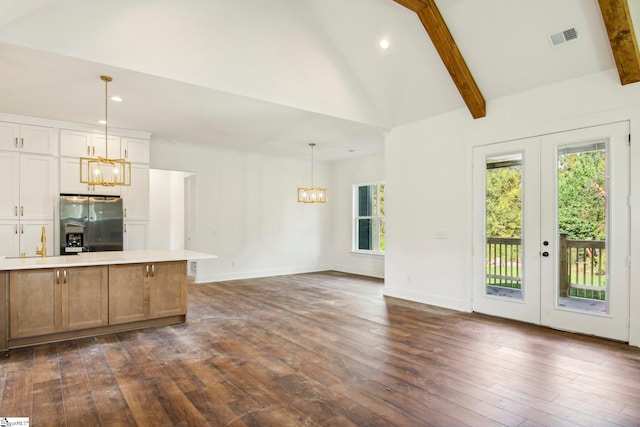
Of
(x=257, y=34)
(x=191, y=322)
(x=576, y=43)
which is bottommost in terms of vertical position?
(x=191, y=322)

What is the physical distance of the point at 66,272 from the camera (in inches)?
154

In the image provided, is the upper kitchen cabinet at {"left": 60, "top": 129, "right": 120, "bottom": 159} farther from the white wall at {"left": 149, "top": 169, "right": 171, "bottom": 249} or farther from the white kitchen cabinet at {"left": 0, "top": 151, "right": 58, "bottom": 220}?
the white wall at {"left": 149, "top": 169, "right": 171, "bottom": 249}

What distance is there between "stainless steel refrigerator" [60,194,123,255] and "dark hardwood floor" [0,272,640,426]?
2145mm

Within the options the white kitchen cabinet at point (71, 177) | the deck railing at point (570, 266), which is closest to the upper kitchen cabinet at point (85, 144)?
the white kitchen cabinet at point (71, 177)

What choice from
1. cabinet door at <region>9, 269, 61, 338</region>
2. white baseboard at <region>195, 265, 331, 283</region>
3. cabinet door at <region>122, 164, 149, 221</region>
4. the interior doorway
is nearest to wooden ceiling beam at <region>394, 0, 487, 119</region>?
cabinet door at <region>9, 269, 61, 338</region>

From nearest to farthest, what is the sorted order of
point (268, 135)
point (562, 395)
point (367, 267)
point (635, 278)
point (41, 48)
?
1. point (562, 395)
2. point (41, 48)
3. point (635, 278)
4. point (268, 135)
5. point (367, 267)

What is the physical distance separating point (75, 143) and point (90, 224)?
1.31 meters

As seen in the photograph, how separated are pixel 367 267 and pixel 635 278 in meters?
5.37

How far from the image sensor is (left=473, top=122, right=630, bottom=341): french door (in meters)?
3.90

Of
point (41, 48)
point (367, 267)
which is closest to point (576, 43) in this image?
point (41, 48)

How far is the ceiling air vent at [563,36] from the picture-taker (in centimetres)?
372

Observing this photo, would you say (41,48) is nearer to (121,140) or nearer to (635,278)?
(121,140)

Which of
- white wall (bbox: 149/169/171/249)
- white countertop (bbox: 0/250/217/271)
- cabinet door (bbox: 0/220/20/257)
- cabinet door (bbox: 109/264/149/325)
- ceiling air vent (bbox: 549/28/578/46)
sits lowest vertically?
cabinet door (bbox: 109/264/149/325)

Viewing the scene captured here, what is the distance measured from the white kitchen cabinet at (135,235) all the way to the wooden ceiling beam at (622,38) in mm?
6778
